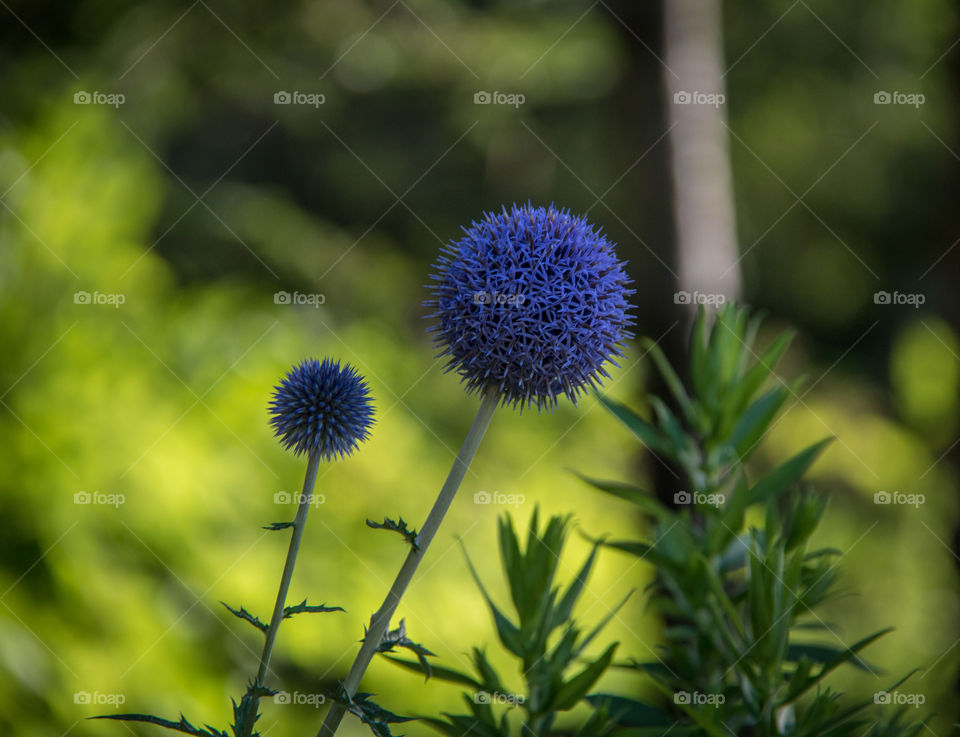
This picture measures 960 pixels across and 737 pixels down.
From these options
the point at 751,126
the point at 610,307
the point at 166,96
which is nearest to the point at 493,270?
the point at 610,307

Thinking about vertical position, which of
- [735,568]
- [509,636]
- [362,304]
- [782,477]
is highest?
[362,304]

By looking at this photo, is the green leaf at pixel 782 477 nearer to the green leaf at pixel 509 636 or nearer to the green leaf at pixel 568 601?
the green leaf at pixel 568 601

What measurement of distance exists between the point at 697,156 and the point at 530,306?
2280mm

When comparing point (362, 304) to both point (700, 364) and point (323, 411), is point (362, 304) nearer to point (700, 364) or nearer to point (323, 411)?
point (700, 364)

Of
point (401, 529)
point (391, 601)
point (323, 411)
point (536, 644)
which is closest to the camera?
point (391, 601)

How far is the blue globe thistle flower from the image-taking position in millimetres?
807

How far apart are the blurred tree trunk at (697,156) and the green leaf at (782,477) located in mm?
1541

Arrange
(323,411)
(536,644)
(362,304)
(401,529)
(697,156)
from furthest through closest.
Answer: (362,304), (697,156), (536,644), (323,411), (401,529)

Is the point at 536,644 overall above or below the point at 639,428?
below

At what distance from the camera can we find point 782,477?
4.13 ft

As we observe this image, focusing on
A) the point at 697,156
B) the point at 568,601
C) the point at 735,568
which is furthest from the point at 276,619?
the point at 697,156

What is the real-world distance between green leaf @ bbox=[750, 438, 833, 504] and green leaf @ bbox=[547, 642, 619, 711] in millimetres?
413

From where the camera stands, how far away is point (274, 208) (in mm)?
6973

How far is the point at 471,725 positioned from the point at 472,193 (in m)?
7.97
